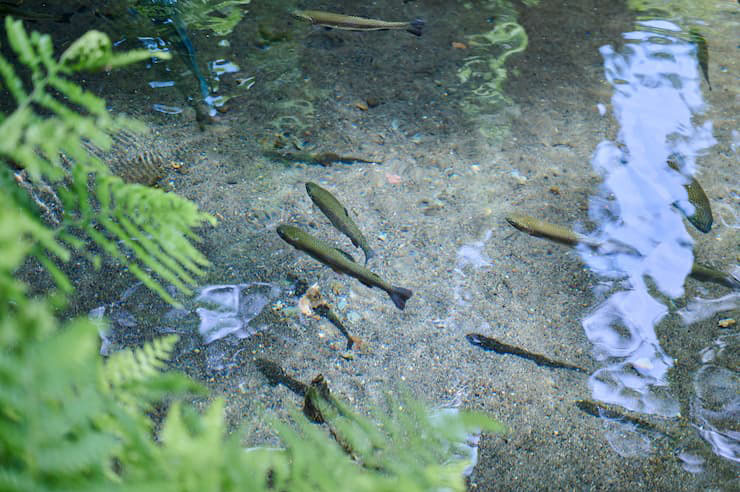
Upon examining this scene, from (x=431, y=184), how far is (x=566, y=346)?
6.43 feet

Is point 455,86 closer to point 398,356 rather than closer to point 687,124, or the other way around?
point 687,124

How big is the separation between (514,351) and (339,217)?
1.67 meters

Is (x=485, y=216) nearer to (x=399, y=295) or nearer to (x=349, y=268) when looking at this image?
(x=399, y=295)

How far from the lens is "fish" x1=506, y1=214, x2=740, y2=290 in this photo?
4188 mm

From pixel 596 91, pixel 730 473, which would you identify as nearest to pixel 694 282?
pixel 730 473

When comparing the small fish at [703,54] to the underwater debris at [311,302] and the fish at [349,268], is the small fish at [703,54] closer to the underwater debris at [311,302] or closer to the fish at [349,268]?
the fish at [349,268]

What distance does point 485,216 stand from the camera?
4.77 m

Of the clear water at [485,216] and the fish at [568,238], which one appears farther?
the fish at [568,238]

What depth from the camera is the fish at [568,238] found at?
4.19 meters

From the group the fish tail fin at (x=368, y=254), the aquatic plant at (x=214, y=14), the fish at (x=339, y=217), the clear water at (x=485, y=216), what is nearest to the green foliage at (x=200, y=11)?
the aquatic plant at (x=214, y=14)

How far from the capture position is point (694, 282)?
168 inches

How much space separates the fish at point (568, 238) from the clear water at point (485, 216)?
82mm

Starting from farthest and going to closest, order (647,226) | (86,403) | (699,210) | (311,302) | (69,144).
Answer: (647,226) < (699,210) < (311,302) < (69,144) < (86,403)

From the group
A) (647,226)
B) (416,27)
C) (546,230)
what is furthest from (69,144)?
(416,27)
